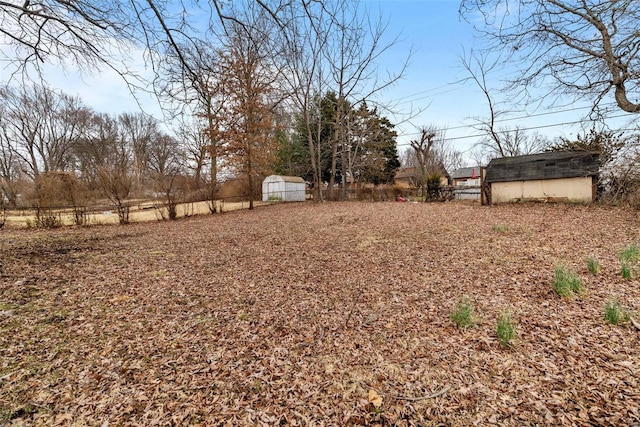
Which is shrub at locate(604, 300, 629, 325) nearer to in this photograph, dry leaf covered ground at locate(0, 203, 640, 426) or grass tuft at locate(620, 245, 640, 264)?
dry leaf covered ground at locate(0, 203, 640, 426)

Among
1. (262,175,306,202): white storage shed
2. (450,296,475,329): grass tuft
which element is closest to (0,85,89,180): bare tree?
(262,175,306,202): white storage shed

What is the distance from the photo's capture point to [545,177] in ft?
41.2

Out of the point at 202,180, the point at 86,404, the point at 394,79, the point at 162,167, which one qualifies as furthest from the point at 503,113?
the point at 162,167

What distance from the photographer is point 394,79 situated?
17.1m

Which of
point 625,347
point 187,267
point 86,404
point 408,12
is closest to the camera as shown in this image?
point 86,404

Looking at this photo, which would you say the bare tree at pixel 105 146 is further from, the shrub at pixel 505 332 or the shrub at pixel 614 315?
the shrub at pixel 614 315

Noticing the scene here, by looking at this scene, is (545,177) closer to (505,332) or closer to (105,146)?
(505,332)

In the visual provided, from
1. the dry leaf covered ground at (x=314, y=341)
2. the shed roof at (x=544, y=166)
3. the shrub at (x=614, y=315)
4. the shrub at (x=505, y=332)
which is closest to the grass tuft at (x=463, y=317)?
the dry leaf covered ground at (x=314, y=341)

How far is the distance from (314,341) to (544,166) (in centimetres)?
1486

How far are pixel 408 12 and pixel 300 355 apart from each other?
4.83 meters

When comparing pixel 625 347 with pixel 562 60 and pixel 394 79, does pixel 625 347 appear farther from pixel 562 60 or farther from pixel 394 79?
pixel 394 79

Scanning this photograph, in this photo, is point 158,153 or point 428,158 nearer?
point 428,158

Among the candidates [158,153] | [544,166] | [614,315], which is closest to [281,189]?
[544,166]

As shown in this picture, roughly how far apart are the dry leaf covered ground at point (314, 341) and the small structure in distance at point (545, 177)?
8.40 metres
